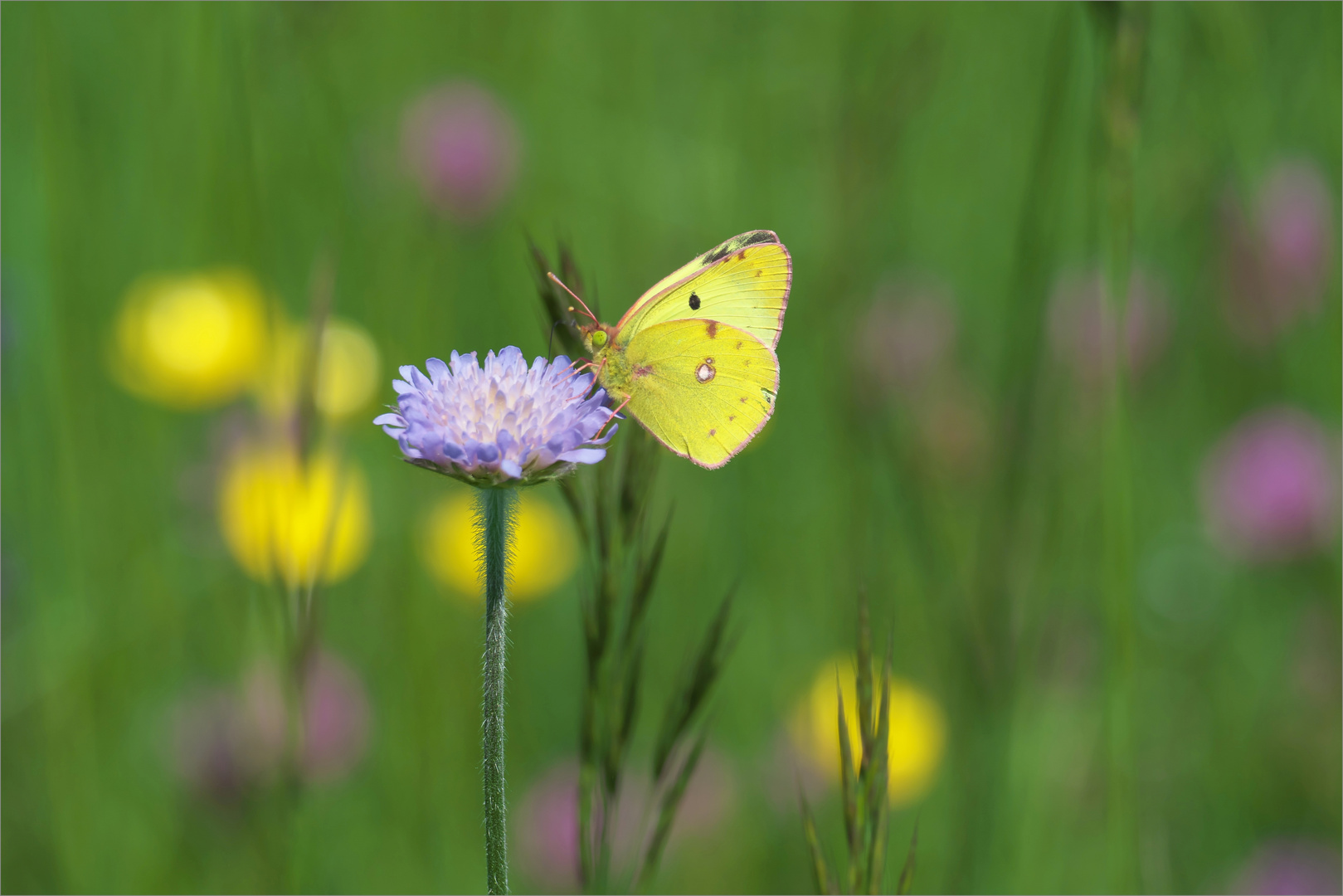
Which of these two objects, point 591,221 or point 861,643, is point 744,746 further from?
point 591,221

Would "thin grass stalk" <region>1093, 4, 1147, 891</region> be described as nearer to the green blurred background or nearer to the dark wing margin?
the green blurred background

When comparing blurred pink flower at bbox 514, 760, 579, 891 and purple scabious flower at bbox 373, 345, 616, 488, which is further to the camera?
blurred pink flower at bbox 514, 760, 579, 891

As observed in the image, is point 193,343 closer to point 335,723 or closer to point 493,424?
point 335,723

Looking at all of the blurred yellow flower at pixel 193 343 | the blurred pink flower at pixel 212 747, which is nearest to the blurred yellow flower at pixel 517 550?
the blurred pink flower at pixel 212 747

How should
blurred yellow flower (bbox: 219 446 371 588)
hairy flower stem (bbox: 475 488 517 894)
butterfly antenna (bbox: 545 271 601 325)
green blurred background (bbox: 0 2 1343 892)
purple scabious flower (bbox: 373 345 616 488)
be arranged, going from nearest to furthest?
hairy flower stem (bbox: 475 488 517 894) < purple scabious flower (bbox: 373 345 616 488) < butterfly antenna (bbox: 545 271 601 325) < green blurred background (bbox: 0 2 1343 892) < blurred yellow flower (bbox: 219 446 371 588)

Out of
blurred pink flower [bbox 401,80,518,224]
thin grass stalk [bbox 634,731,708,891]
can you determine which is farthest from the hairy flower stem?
blurred pink flower [bbox 401,80,518,224]

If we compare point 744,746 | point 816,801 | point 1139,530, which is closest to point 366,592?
point 744,746

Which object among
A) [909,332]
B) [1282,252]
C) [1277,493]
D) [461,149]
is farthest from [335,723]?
[1282,252]

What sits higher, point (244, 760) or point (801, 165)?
point (801, 165)
